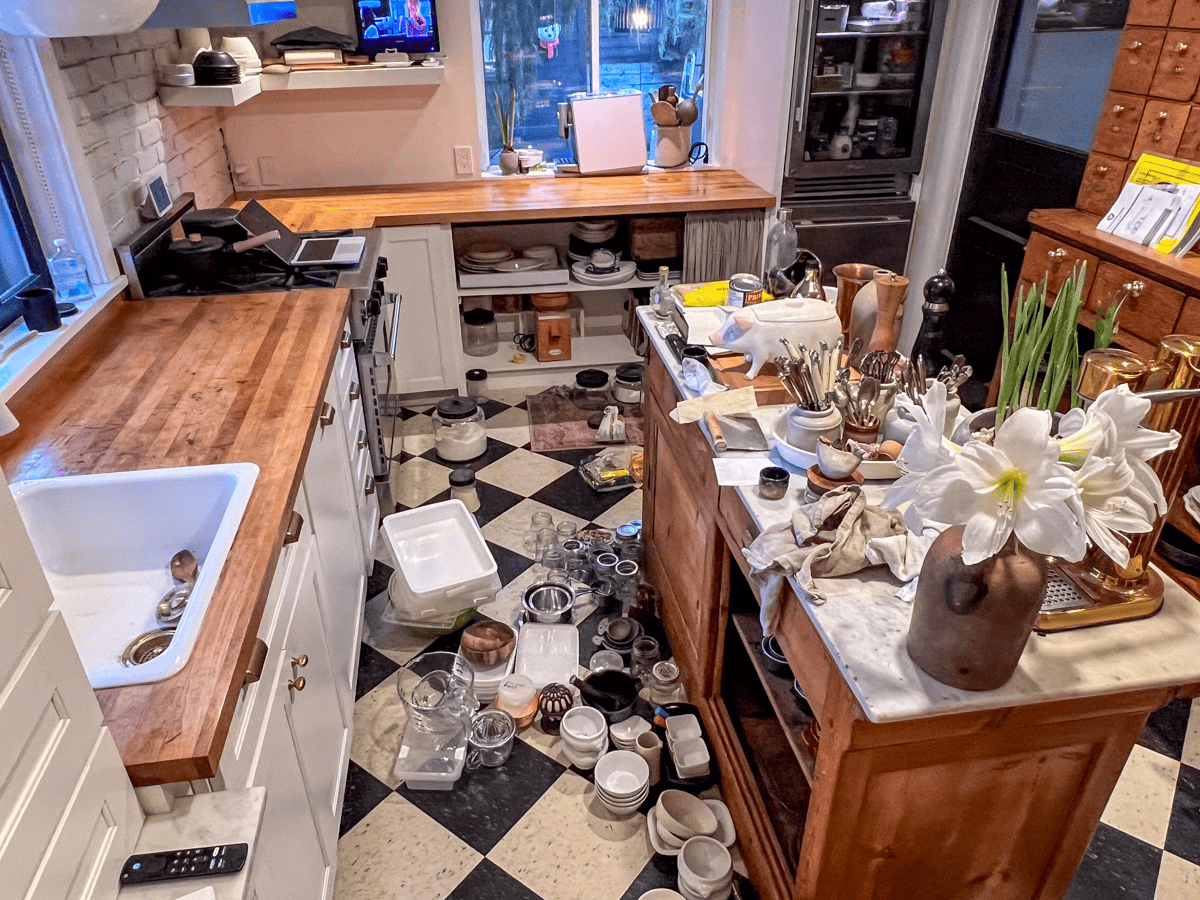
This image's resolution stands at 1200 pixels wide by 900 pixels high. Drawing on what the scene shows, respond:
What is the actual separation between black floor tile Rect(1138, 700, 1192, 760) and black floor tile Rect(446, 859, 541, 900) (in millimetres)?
1588

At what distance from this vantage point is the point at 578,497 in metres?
3.16

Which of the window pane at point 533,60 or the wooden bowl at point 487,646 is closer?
the wooden bowl at point 487,646

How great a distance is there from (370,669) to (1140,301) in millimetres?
2677

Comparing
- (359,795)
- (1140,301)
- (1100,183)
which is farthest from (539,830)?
(1100,183)

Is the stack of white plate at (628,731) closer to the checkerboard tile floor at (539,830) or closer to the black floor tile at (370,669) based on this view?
the checkerboard tile floor at (539,830)

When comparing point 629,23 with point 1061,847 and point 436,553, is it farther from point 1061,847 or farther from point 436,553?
point 1061,847

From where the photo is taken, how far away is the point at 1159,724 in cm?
221

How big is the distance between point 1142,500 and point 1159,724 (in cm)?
164

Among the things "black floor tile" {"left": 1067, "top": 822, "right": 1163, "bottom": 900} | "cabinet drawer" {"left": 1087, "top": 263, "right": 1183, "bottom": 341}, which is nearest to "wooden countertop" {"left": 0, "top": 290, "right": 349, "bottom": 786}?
"black floor tile" {"left": 1067, "top": 822, "right": 1163, "bottom": 900}

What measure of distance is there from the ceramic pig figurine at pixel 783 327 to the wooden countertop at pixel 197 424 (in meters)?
1.00

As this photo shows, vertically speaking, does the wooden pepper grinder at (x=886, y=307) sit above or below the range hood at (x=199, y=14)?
below

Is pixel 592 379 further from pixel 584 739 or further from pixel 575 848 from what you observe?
pixel 575 848

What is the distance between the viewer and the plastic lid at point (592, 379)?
380 cm

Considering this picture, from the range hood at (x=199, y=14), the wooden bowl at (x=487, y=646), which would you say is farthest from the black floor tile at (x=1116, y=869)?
the range hood at (x=199, y=14)
